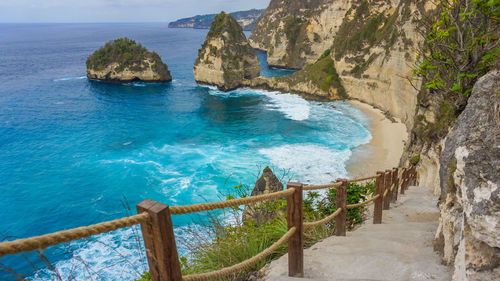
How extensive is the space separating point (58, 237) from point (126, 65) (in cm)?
7233

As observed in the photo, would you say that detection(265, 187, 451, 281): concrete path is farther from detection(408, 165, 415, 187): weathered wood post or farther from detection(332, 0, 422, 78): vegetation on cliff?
detection(332, 0, 422, 78): vegetation on cliff

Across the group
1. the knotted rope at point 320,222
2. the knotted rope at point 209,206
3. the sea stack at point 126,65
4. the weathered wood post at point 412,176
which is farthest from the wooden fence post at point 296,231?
the sea stack at point 126,65

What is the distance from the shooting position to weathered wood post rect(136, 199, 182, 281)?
6.71 ft

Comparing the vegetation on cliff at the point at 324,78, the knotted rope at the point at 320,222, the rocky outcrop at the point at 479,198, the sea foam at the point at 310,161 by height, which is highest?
the vegetation on cliff at the point at 324,78

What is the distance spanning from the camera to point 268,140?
33.9 m

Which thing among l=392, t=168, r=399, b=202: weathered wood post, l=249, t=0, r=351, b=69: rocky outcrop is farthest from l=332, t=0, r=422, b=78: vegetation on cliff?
l=392, t=168, r=399, b=202: weathered wood post

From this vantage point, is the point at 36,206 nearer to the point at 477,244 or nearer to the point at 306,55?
the point at 477,244

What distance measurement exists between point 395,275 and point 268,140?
3012 cm

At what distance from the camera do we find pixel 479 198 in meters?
3.06

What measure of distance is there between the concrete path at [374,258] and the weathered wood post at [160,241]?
5.91 feet

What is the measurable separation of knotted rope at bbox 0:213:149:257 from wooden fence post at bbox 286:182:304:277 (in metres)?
1.84

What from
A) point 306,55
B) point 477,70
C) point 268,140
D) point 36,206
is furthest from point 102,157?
point 306,55

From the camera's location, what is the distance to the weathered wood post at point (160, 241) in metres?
2.04

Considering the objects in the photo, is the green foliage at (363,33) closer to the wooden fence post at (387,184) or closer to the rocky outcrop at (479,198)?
the wooden fence post at (387,184)
